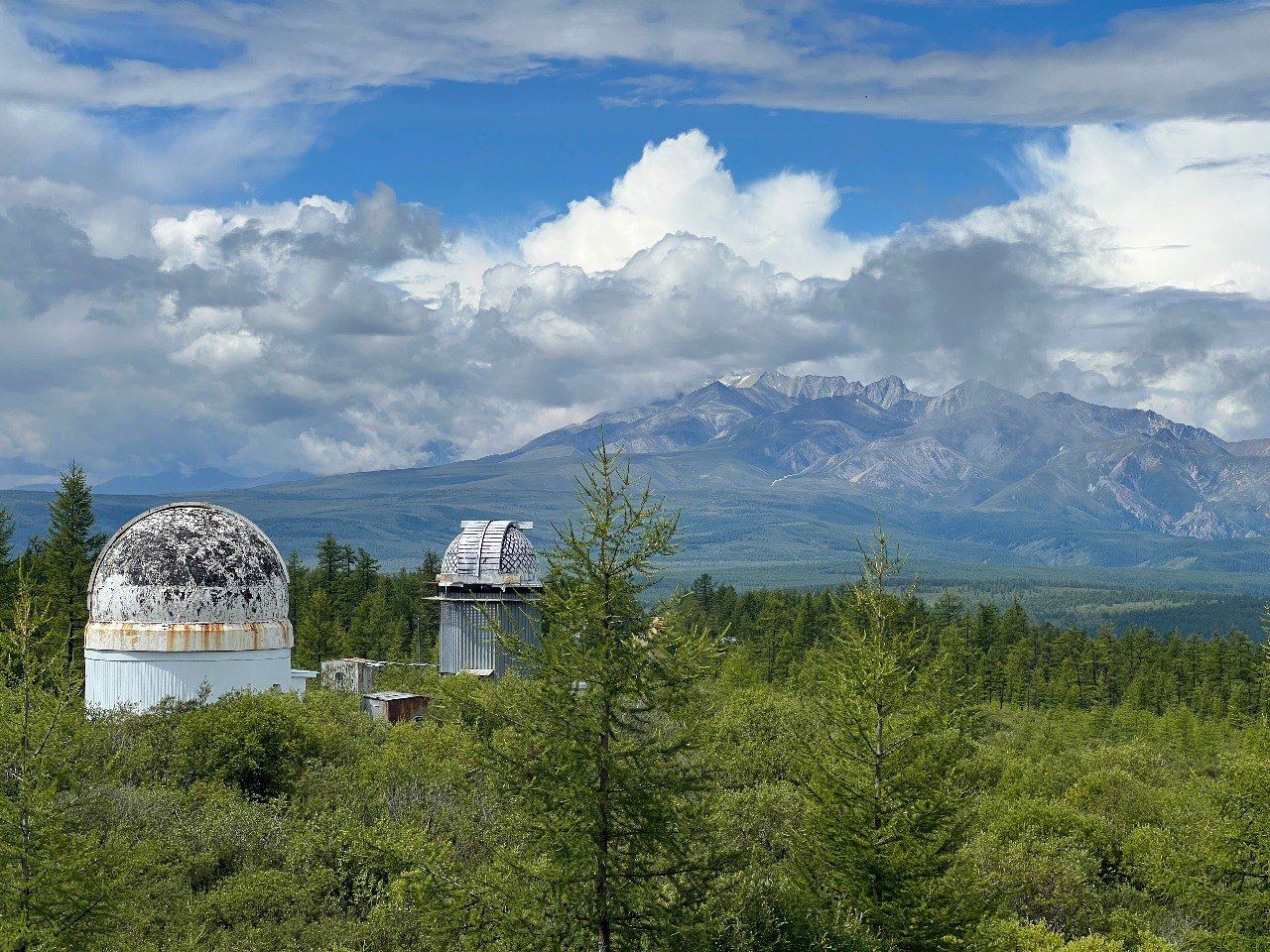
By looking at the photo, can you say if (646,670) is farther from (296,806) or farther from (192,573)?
(192,573)

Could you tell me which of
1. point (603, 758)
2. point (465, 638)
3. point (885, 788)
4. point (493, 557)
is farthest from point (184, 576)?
point (603, 758)

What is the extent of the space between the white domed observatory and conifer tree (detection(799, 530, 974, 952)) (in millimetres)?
24641

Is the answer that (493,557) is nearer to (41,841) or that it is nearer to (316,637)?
(316,637)

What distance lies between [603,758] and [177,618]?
28.7 metres

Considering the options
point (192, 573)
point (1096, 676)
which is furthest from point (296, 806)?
point (1096, 676)

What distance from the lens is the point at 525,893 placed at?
669 inches

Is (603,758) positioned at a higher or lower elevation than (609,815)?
higher

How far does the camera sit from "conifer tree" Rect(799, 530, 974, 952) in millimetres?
21672

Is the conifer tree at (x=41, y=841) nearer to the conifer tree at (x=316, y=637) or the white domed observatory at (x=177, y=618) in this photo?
the white domed observatory at (x=177, y=618)

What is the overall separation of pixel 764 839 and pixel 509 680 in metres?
16.4

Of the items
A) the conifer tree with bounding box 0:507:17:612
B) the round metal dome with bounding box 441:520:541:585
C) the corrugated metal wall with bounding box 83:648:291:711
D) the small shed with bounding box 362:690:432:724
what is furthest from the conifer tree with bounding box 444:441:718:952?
the conifer tree with bounding box 0:507:17:612

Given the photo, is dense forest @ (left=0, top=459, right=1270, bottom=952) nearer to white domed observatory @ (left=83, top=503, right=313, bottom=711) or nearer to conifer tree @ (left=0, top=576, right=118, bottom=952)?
conifer tree @ (left=0, top=576, right=118, bottom=952)

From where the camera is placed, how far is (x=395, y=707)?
49125 millimetres

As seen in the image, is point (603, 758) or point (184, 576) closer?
point (603, 758)
